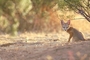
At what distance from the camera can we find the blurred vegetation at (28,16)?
2288cm

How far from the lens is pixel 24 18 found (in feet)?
83.9

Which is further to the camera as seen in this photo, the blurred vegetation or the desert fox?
the blurred vegetation

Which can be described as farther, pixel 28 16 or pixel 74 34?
pixel 28 16

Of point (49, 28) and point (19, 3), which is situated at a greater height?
point (19, 3)

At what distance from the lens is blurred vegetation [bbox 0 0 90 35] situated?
2288 centimetres

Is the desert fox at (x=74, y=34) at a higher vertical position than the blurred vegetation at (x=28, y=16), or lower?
lower

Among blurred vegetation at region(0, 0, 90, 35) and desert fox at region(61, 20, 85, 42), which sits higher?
blurred vegetation at region(0, 0, 90, 35)

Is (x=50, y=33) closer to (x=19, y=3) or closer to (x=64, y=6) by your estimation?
(x=19, y=3)

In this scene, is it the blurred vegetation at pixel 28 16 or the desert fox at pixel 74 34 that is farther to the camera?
the blurred vegetation at pixel 28 16

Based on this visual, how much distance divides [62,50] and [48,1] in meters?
16.7

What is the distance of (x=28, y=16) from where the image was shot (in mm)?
25484

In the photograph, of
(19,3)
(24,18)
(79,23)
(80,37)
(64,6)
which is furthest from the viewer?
(79,23)

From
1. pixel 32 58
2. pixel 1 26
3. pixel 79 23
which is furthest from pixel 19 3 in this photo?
pixel 32 58

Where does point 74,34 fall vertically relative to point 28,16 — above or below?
below
